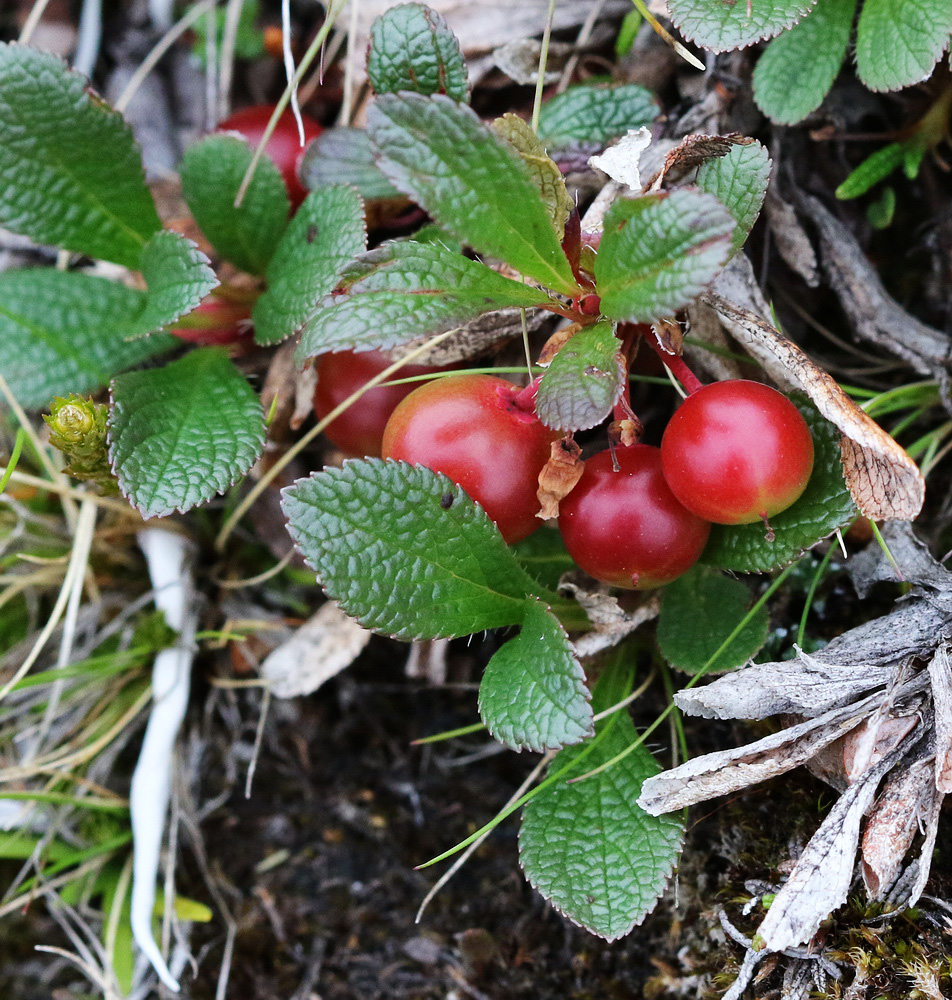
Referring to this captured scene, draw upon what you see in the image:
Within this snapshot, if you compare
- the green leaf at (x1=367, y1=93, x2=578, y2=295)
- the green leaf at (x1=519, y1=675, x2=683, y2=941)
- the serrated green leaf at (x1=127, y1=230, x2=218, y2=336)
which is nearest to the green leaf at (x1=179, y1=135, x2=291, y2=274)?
the serrated green leaf at (x1=127, y1=230, x2=218, y2=336)

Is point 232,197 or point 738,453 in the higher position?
point 232,197

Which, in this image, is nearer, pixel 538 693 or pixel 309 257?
pixel 538 693

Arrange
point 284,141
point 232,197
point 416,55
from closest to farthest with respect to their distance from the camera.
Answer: point 416,55 < point 232,197 < point 284,141

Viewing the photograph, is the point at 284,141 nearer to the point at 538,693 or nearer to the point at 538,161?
the point at 538,161

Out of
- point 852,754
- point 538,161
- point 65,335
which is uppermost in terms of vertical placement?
point 538,161

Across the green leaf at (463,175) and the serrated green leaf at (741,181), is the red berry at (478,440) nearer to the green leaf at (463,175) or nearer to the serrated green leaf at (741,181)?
the green leaf at (463,175)

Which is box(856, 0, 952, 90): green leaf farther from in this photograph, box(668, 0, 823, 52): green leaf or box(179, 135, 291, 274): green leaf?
box(179, 135, 291, 274): green leaf

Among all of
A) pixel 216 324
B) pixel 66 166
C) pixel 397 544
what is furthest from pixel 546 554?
pixel 66 166
